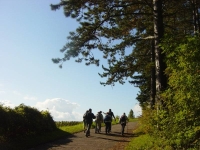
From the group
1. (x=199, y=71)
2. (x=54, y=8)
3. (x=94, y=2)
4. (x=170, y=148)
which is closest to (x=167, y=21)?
(x=94, y=2)

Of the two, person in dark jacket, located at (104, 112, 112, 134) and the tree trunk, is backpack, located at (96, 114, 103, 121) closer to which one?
person in dark jacket, located at (104, 112, 112, 134)

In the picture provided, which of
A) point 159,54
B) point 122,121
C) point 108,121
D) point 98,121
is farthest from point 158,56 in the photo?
point 98,121

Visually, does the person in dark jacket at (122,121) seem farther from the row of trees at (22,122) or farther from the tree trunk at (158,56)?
the tree trunk at (158,56)

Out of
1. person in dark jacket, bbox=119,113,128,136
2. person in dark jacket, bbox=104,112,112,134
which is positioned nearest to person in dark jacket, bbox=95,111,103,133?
person in dark jacket, bbox=104,112,112,134

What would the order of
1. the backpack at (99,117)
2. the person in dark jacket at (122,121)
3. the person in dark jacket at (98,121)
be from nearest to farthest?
the person in dark jacket at (122,121) < the person in dark jacket at (98,121) < the backpack at (99,117)

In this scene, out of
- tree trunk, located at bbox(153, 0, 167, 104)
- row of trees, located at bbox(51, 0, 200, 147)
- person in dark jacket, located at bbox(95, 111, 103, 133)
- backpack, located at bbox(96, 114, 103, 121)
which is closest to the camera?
row of trees, located at bbox(51, 0, 200, 147)

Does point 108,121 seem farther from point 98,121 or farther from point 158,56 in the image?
point 158,56

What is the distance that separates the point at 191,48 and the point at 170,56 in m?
1.08

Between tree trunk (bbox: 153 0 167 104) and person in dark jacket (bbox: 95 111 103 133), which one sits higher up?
tree trunk (bbox: 153 0 167 104)

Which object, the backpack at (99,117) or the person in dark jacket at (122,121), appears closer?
the person in dark jacket at (122,121)

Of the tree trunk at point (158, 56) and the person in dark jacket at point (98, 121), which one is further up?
the tree trunk at point (158, 56)

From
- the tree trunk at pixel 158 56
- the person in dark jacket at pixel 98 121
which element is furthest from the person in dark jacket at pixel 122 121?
the tree trunk at pixel 158 56

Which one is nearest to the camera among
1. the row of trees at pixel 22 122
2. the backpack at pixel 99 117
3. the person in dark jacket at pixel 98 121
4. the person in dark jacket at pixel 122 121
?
the row of trees at pixel 22 122

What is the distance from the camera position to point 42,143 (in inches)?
566
